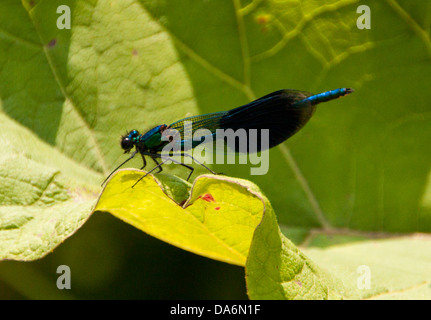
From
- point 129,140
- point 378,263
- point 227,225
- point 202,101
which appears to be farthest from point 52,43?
point 378,263

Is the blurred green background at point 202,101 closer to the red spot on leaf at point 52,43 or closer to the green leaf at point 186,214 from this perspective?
the red spot on leaf at point 52,43

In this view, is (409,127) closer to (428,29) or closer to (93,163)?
(428,29)

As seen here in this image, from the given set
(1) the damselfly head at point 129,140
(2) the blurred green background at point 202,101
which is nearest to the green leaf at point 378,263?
(2) the blurred green background at point 202,101

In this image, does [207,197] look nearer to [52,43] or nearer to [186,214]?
[186,214]

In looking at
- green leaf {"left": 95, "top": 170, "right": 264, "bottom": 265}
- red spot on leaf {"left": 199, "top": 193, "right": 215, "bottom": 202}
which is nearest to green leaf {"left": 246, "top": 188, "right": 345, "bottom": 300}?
green leaf {"left": 95, "top": 170, "right": 264, "bottom": 265}

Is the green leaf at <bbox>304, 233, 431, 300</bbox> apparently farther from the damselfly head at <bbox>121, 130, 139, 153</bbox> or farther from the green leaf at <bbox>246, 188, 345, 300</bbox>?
the damselfly head at <bbox>121, 130, 139, 153</bbox>

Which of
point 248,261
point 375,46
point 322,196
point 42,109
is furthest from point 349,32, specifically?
point 42,109
